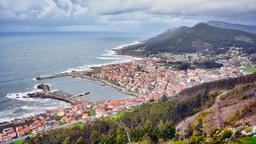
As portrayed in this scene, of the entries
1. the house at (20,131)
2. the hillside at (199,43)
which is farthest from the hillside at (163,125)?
the hillside at (199,43)

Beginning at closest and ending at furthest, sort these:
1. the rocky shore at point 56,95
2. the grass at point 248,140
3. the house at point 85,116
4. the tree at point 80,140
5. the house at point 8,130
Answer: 1. the grass at point 248,140
2. the tree at point 80,140
3. the house at point 8,130
4. the house at point 85,116
5. the rocky shore at point 56,95

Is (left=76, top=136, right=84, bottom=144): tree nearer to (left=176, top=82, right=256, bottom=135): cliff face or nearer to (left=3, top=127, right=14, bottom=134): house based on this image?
(left=176, top=82, right=256, bottom=135): cliff face

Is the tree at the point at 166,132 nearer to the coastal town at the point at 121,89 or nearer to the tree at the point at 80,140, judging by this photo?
the tree at the point at 80,140

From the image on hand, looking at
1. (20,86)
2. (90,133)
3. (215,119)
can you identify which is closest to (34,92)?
(20,86)

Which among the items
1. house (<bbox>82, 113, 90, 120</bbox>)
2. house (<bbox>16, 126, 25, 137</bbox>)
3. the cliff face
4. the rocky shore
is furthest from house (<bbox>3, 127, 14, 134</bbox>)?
the cliff face

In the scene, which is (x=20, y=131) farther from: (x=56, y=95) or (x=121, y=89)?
(x=121, y=89)

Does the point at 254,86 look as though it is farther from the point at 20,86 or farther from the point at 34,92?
the point at 20,86
